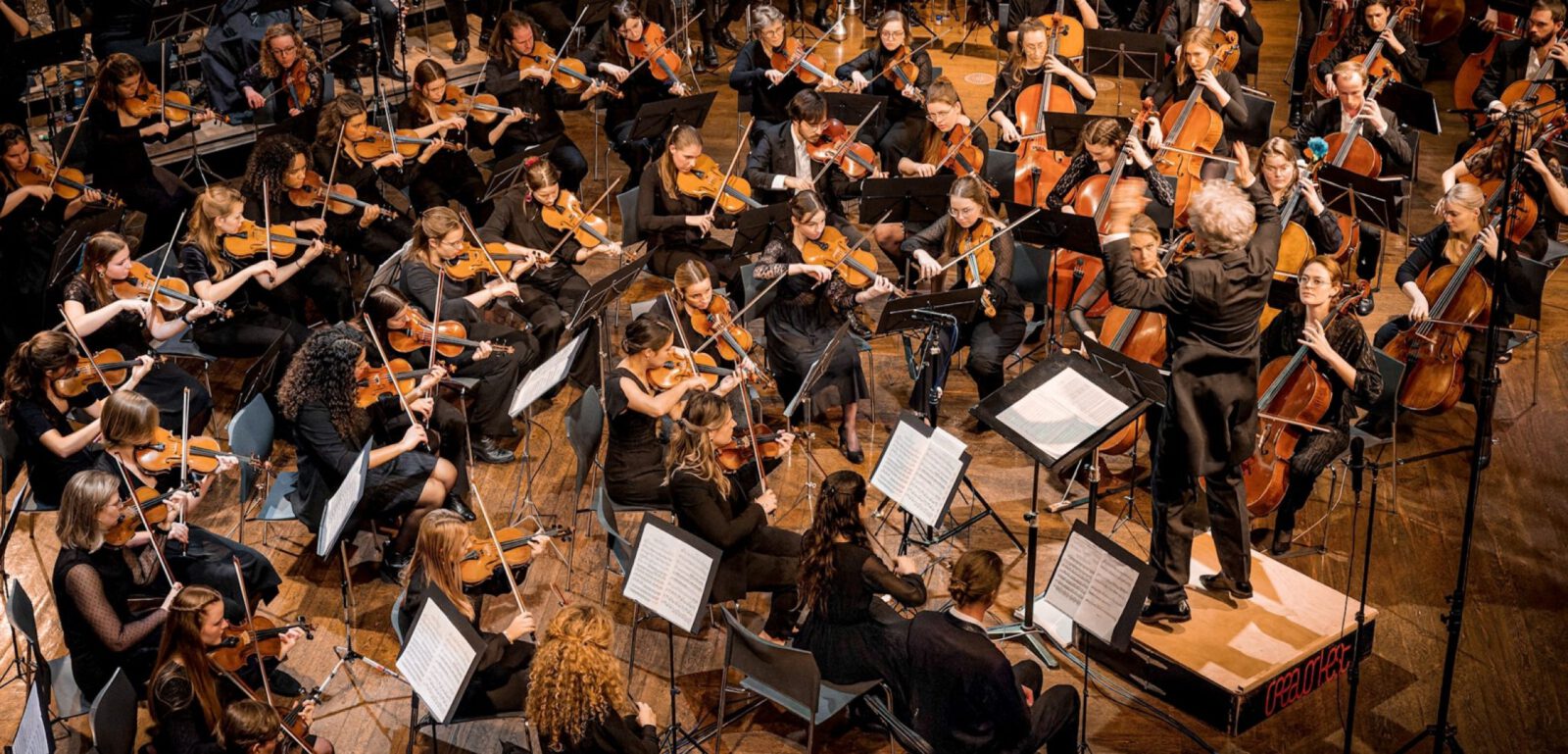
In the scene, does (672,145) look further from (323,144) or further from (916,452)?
(916,452)

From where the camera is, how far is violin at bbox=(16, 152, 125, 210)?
702 cm

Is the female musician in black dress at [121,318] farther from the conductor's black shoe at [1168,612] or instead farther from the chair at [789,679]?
the conductor's black shoe at [1168,612]

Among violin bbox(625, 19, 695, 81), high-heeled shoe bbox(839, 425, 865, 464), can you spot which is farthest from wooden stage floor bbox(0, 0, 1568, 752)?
violin bbox(625, 19, 695, 81)

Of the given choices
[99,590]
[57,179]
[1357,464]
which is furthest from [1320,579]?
[57,179]

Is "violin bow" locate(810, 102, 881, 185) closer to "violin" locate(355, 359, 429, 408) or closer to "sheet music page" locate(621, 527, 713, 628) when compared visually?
"violin" locate(355, 359, 429, 408)

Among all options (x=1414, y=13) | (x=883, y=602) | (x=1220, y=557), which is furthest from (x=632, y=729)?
(x=1414, y=13)

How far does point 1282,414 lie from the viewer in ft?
18.8

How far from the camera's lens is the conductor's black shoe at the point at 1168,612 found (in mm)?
5324

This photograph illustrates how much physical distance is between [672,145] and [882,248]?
1325 mm

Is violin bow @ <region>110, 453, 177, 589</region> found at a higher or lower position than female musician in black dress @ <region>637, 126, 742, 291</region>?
higher

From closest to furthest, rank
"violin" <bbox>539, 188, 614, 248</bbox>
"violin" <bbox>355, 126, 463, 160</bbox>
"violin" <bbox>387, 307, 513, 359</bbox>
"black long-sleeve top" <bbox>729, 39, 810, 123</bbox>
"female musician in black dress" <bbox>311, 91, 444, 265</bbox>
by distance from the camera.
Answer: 1. "violin" <bbox>387, 307, 513, 359</bbox>
2. "violin" <bbox>539, 188, 614, 248</bbox>
3. "female musician in black dress" <bbox>311, 91, 444, 265</bbox>
4. "violin" <bbox>355, 126, 463, 160</bbox>
5. "black long-sleeve top" <bbox>729, 39, 810, 123</bbox>

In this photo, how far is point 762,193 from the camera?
7.77 meters

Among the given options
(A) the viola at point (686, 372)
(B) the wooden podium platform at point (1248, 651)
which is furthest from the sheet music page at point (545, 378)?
(B) the wooden podium platform at point (1248, 651)

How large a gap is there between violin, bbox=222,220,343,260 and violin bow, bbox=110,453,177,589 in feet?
5.98
